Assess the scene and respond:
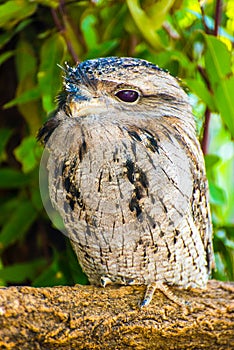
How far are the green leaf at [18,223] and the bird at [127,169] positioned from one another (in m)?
0.57

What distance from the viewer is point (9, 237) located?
6.88 ft

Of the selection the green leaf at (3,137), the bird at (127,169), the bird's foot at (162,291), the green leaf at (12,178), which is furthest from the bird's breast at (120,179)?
the green leaf at (3,137)

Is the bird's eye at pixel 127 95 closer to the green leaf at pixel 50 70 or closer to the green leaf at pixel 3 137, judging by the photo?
the green leaf at pixel 50 70

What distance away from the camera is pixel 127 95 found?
1.35m

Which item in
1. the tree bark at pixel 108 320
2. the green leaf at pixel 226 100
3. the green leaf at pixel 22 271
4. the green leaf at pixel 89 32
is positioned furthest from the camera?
the green leaf at pixel 22 271

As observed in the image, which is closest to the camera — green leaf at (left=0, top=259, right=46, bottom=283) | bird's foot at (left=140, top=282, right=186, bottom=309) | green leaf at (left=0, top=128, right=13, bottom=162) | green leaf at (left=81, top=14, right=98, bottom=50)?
bird's foot at (left=140, top=282, right=186, bottom=309)

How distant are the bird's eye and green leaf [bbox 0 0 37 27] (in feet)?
1.94

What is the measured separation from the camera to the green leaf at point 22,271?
6.73 ft

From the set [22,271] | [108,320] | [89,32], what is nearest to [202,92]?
[89,32]

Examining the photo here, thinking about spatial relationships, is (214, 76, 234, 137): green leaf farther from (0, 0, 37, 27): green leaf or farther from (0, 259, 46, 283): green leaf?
(0, 259, 46, 283): green leaf

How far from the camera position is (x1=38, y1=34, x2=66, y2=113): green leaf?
5.86 feet

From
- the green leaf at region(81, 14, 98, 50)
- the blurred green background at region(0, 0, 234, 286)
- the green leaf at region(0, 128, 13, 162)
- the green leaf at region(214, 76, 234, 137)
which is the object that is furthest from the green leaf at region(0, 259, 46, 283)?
the green leaf at region(214, 76, 234, 137)

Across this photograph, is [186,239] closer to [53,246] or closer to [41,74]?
[41,74]

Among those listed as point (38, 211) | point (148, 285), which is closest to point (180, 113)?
point (148, 285)
